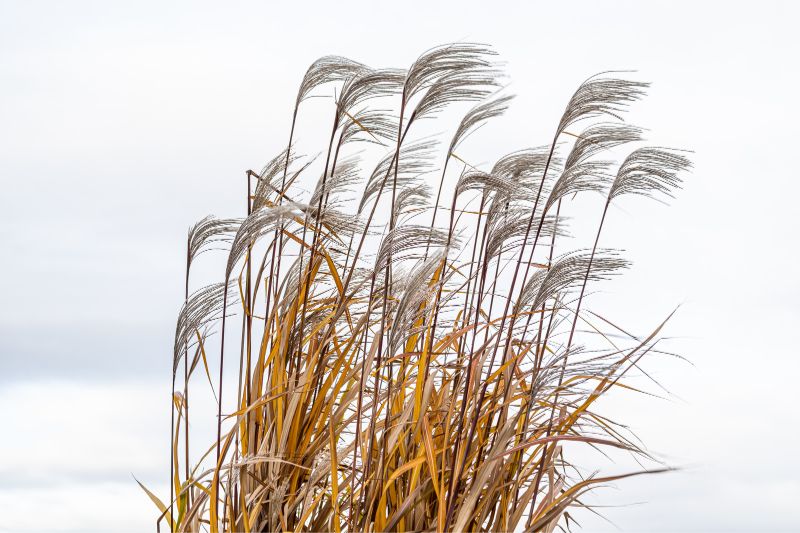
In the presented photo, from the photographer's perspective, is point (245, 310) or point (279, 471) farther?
point (245, 310)

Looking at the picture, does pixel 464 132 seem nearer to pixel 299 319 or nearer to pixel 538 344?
pixel 538 344

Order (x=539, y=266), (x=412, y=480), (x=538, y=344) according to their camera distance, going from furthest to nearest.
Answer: (x=539, y=266) < (x=538, y=344) < (x=412, y=480)

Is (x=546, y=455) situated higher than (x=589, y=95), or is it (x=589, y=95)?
(x=589, y=95)

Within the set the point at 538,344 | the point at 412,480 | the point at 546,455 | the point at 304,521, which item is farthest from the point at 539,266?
the point at 304,521

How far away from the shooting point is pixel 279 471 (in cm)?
273

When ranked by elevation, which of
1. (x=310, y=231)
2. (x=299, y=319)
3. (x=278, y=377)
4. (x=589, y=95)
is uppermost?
(x=589, y=95)

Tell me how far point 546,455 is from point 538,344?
319mm

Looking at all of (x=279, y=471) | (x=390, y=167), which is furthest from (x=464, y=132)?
(x=279, y=471)

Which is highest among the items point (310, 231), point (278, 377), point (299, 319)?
point (310, 231)

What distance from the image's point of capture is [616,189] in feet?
9.06

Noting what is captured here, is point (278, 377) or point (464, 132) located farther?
point (278, 377)

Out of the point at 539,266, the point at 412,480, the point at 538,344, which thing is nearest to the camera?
the point at 412,480

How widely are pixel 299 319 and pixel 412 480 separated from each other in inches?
28.5

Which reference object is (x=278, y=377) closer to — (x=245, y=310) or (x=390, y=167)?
(x=245, y=310)
